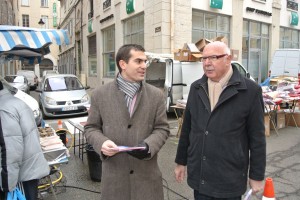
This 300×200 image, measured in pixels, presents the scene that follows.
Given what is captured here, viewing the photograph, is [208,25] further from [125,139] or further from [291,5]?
[125,139]

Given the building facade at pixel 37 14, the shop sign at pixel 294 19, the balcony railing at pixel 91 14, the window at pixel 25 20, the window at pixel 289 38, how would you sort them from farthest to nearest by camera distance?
1. the window at pixel 25 20
2. the building facade at pixel 37 14
3. the balcony railing at pixel 91 14
4. the window at pixel 289 38
5. the shop sign at pixel 294 19

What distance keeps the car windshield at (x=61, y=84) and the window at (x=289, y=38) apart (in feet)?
48.1

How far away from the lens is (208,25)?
15.3m

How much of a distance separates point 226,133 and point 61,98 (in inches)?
354

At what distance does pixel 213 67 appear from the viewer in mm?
2369

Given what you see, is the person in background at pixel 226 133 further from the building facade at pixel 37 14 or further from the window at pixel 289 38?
the building facade at pixel 37 14

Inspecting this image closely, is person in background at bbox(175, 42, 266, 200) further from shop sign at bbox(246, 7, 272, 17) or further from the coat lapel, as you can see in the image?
shop sign at bbox(246, 7, 272, 17)

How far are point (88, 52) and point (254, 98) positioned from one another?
24222mm

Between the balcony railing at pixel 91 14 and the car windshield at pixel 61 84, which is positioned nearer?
the car windshield at pixel 61 84

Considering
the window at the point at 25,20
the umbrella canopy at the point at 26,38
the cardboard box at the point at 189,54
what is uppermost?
the window at the point at 25,20

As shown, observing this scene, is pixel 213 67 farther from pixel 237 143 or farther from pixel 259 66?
pixel 259 66

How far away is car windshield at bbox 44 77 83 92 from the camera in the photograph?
11155 millimetres

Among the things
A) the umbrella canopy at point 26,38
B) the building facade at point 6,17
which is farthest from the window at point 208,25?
the umbrella canopy at point 26,38

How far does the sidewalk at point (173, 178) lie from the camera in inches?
167
